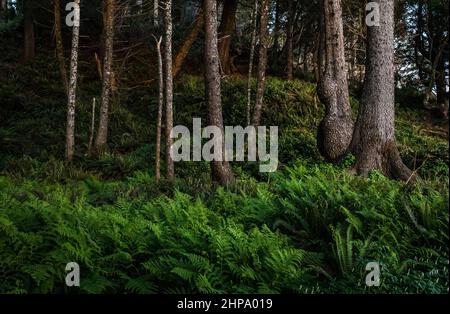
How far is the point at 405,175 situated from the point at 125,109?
12684 millimetres

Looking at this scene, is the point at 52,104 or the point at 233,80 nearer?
the point at 52,104

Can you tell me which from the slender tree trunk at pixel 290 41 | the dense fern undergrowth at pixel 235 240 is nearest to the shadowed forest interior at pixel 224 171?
the dense fern undergrowth at pixel 235 240

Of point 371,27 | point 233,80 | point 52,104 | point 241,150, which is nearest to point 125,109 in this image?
point 52,104

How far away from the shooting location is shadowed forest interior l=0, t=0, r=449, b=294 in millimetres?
5156

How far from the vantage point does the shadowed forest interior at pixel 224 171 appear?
5.16 meters

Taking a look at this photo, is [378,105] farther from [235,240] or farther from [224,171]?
[235,240]

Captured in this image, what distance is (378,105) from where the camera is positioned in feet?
33.9

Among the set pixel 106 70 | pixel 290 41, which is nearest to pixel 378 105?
pixel 106 70

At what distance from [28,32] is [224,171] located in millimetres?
17054

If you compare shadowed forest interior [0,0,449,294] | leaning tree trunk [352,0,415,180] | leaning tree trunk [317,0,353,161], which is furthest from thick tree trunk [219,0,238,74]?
leaning tree trunk [352,0,415,180]

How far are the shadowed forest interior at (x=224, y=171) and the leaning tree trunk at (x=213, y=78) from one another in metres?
0.03

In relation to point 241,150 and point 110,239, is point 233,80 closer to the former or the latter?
point 241,150

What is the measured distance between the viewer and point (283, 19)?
28859mm

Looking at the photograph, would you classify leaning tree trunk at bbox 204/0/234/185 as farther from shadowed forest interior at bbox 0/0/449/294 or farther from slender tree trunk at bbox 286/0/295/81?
slender tree trunk at bbox 286/0/295/81
